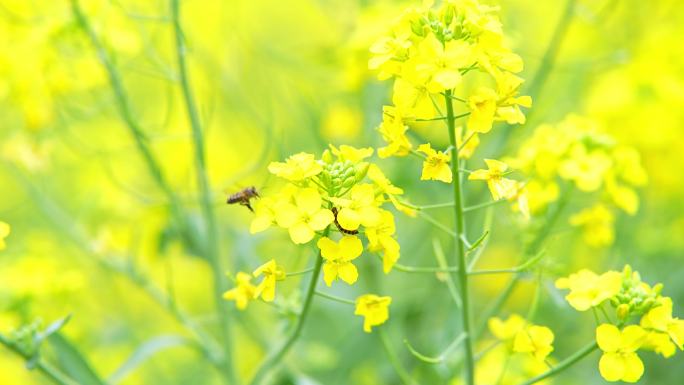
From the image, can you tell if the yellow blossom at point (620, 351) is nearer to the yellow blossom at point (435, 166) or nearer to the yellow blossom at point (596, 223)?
the yellow blossom at point (435, 166)

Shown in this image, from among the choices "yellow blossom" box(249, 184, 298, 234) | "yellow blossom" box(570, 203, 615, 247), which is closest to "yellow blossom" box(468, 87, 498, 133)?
"yellow blossom" box(249, 184, 298, 234)

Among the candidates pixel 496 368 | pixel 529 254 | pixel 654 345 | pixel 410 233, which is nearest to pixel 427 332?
pixel 410 233

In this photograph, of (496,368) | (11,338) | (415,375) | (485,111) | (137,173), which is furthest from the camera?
(137,173)

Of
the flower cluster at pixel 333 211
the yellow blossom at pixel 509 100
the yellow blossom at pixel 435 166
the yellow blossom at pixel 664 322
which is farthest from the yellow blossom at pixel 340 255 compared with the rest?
the yellow blossom at pixel 664 322

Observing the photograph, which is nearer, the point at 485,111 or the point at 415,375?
the point at 485,111

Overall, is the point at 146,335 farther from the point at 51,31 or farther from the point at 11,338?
the point at 11,338
